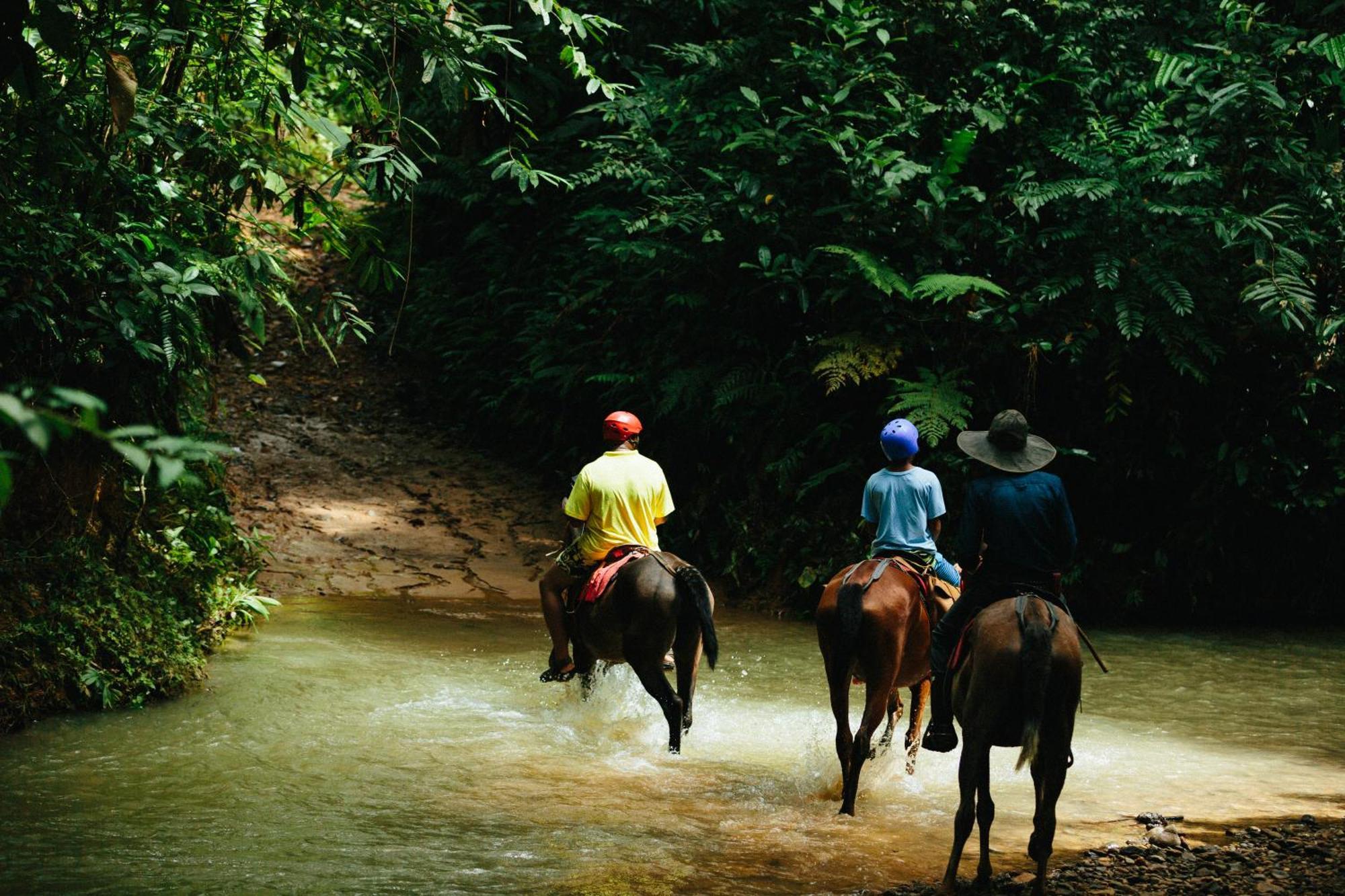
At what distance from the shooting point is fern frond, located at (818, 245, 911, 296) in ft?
38.1

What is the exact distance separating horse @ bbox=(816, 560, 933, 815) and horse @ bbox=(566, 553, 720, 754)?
1.05 m

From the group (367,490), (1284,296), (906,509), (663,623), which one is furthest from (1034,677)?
(367,490)

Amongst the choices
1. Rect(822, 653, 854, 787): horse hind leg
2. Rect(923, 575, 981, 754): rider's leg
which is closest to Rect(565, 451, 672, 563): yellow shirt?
Rect(822, 653, 854, 787): horse hind leg

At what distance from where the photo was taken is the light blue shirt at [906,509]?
7328mm

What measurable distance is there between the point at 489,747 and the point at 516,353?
12.3 meters

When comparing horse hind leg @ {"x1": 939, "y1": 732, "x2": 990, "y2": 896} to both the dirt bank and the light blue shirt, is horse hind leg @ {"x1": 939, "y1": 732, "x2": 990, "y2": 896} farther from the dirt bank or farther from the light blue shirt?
the dirt bank

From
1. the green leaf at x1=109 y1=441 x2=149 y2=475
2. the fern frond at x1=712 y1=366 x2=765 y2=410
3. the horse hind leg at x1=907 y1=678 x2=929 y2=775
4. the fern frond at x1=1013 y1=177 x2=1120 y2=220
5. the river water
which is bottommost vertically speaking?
the river water

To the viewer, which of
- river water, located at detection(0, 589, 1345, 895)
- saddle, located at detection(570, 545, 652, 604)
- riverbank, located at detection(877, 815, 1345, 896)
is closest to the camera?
riverbank, located at detection(877, 815, 1345, 896)

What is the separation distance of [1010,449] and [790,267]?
22.6ft

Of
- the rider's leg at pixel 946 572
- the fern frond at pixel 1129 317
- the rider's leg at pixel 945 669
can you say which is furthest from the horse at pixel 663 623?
the fern frond at pixel 1129 317

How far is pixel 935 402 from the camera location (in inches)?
459

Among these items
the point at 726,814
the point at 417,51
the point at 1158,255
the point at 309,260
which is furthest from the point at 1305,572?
the point at 309,260

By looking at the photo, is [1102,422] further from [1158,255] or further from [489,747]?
[489,747]

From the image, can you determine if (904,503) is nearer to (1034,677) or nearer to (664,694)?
(1034,677)
